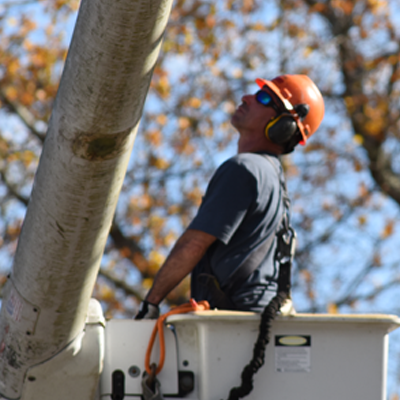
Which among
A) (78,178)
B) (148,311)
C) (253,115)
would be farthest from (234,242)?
(78,178)

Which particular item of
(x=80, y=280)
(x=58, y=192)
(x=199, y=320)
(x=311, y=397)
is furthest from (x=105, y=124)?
(x=311, y=397)

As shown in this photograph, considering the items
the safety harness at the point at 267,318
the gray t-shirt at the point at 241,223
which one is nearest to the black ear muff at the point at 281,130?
the gray t-shirt at the point at 241,223

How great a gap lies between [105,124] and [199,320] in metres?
0.90

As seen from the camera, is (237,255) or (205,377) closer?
(205,377)

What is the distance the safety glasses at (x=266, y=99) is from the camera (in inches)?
141

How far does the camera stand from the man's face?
355 centimetres

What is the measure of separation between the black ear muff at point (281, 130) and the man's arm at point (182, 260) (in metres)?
0.82

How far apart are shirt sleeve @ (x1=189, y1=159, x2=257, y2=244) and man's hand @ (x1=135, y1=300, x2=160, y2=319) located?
388 millimetres

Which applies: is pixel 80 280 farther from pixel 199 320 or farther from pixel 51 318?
pixel 199 320

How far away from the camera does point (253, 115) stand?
3588 millimetres

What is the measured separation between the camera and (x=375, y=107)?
10516 millimetres

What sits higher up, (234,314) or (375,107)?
(375,107)

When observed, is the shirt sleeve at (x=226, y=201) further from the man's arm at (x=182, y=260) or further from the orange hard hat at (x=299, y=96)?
the orange hard hat at (x=299, y=96)

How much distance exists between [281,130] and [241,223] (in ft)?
2.20
